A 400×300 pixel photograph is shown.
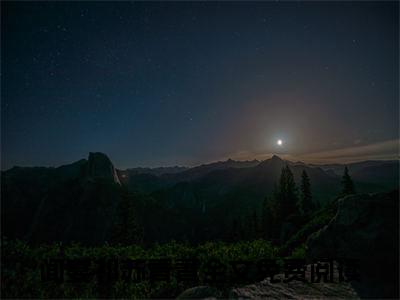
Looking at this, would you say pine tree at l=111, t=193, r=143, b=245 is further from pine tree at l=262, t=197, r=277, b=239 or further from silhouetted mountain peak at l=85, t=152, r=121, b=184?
silhouetted mountain peak at l=85, t=152, r=121, b=184

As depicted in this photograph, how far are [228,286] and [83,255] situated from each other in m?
5.02

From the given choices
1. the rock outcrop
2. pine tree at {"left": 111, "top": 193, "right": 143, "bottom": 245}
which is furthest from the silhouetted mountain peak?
the rock outcrop

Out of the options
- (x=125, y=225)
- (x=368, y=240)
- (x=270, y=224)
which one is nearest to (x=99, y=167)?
(x=125, y=225)

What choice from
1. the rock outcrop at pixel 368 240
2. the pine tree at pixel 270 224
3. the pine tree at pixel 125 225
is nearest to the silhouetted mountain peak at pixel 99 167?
the pine tree at pixel 125 225

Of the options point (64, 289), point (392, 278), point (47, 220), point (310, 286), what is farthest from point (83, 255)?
point (47, 220)

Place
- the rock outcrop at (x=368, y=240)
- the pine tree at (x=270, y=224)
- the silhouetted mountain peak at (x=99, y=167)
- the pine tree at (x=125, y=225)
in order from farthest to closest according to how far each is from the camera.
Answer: the silhouetted mountain peak at (x=99, y=167), the pine tree at (x=270, y=224), the pine tree at (x=125, y=225), the rock outcrop at (x=368, y=240)

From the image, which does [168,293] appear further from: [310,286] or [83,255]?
[310,286]

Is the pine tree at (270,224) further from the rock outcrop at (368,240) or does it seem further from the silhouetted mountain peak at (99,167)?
the silhouetted mountain peak at (99,167)

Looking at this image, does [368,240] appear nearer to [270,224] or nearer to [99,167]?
[270,224]

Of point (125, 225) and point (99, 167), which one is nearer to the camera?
point (125, 225)

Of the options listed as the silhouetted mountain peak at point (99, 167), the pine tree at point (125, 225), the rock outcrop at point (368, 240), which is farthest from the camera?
the silhouetted mountain peak at point (99, 167)

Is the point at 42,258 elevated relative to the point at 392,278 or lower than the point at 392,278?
elevated

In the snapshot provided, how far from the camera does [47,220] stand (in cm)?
9031

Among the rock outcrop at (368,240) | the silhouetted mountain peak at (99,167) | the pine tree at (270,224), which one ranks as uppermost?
the silhouetted mountain peak at (99,167)
